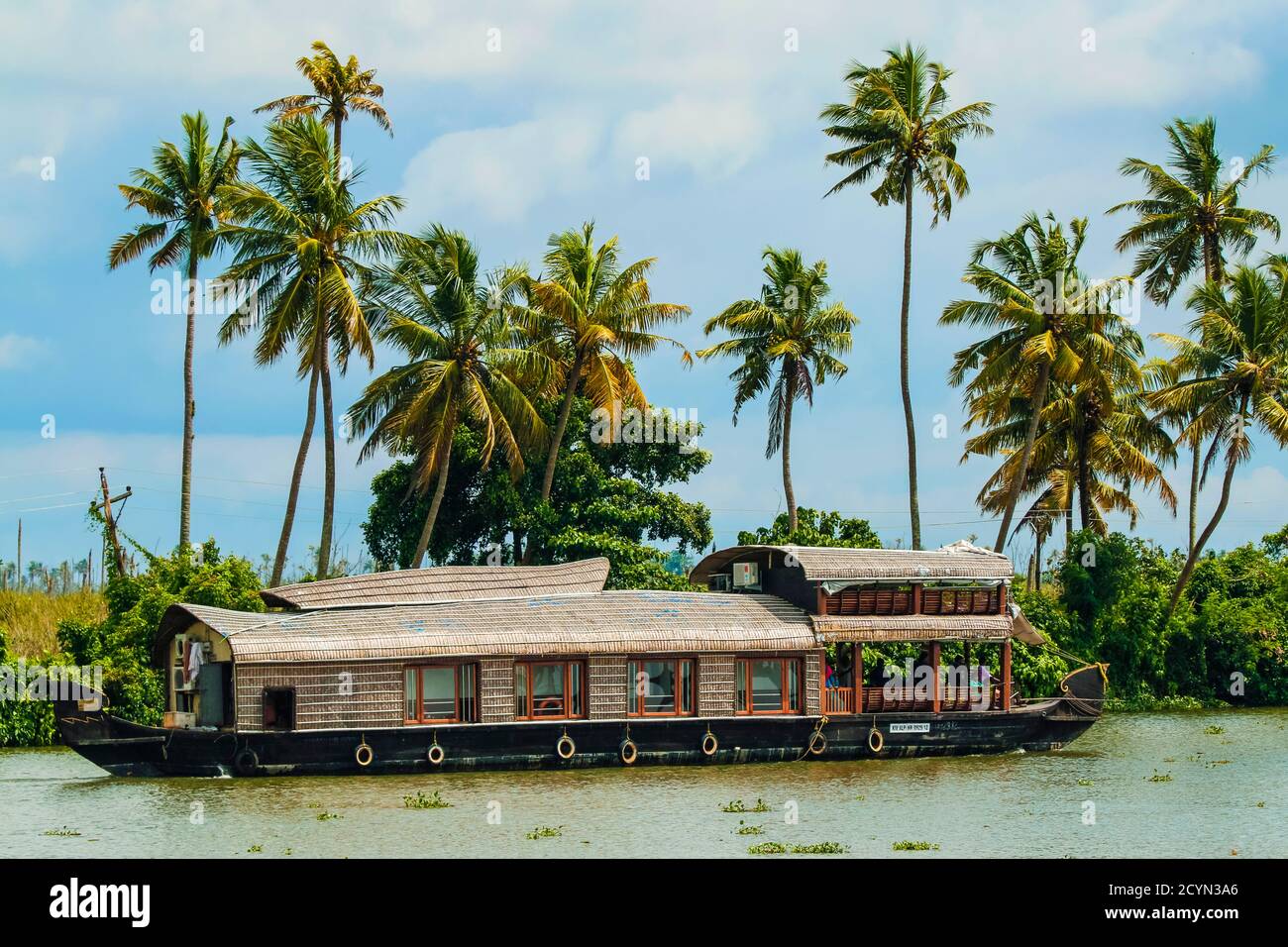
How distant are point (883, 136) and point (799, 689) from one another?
1639 centimetres

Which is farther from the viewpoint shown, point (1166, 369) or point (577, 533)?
point (1166, 369)

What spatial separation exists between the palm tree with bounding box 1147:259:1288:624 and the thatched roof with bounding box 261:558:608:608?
1715cm

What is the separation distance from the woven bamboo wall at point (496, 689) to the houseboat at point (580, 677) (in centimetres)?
3

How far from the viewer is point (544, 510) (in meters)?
38.3

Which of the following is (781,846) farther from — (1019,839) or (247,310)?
(247,310)

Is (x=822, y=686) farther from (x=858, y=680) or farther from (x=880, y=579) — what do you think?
(x=880, y=579)

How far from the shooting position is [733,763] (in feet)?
84.0

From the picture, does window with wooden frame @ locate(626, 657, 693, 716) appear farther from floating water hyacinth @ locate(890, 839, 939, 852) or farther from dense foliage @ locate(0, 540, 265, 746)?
dense foliage @ locate(0, 540, 265, 746)

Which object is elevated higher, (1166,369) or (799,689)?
(1166,369)

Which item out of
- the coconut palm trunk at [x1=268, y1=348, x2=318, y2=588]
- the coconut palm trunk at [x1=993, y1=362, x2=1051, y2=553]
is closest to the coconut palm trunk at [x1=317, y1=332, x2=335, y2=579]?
the coconut palm trunk at [x1=268, y1=348, x2=318, y2=588]

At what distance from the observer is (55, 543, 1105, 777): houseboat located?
23.5 m

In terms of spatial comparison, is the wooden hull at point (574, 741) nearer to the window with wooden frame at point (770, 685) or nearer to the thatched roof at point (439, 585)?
the window with wooden frame at point (770, 685)
